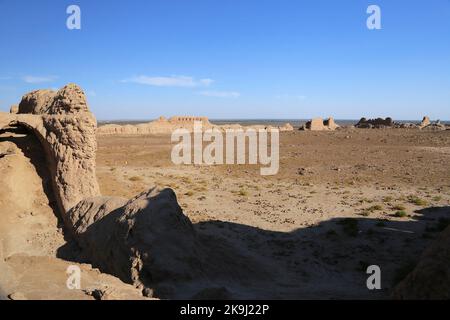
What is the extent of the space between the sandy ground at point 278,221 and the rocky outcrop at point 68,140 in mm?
806

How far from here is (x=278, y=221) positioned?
14562 millimetres

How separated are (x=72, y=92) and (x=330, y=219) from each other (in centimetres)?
1024

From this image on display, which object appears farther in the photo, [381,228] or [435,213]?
[435,213]

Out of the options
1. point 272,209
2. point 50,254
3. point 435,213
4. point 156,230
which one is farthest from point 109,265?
point 435,213

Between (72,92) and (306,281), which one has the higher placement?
(72,92)

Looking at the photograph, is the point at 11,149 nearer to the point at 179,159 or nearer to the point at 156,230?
the point at 156,230

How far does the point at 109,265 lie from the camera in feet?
29.2

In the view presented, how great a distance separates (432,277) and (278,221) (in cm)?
857

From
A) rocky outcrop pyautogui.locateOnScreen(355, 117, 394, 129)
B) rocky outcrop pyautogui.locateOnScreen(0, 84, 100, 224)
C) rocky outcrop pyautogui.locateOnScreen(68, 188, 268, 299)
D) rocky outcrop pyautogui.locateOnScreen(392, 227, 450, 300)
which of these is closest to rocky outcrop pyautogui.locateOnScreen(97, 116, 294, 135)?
rocky outcrop pyautogui.locateOnScreen(355, 117, 394, 129)

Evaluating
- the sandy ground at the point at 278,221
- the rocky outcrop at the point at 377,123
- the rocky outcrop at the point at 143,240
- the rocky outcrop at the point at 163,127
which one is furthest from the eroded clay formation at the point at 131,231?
the rocky outcrop at the point at 377,123

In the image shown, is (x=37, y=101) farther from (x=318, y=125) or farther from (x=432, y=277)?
(x=318, y=125)

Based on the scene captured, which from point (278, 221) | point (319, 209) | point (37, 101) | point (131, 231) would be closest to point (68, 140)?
point (37, 101)

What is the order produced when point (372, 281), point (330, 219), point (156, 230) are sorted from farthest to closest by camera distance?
1. point (330, 219)
2. point (372, 281)
3. point (156, 230)

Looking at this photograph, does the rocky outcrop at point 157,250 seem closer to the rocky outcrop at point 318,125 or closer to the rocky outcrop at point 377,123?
the rocky outcrop at point 318,125
